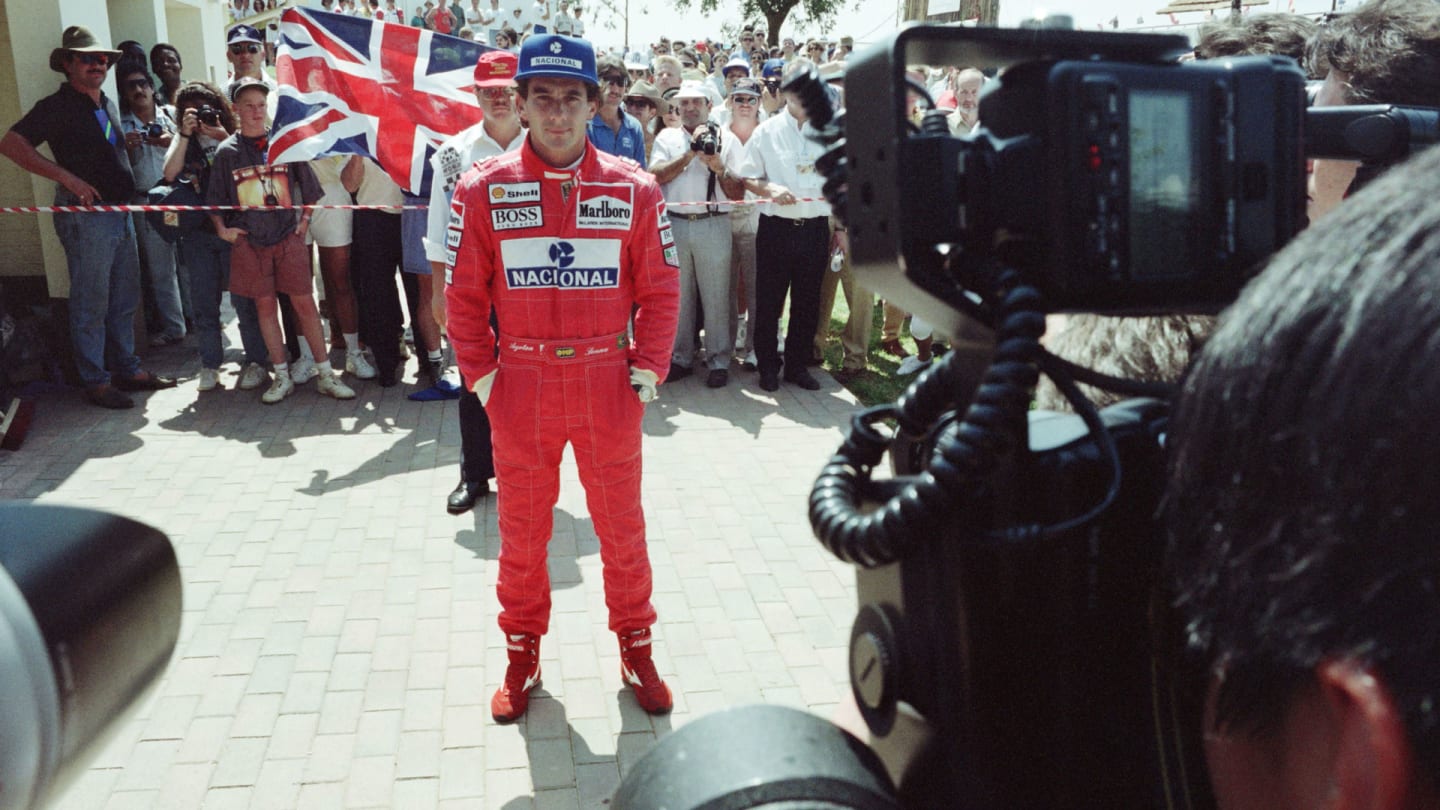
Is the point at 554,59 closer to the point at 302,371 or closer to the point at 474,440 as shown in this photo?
the point at 474,440

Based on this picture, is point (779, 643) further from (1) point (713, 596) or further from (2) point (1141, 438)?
(2) point (1141, 438)

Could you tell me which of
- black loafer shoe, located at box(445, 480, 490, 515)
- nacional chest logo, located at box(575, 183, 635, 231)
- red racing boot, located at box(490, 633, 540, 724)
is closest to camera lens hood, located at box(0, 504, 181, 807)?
nacional chest logo, located at box(575, 183, 635, 231)

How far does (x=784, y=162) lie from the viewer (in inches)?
300

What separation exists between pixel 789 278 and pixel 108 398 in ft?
15.7

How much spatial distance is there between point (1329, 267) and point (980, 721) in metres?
0.45

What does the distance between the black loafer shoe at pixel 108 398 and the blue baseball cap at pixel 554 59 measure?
16.4 ft

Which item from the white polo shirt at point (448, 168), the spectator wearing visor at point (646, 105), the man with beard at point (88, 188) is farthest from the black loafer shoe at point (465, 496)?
the spectator wearing visor at point (646, 105)

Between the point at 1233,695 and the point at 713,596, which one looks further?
the point at 713,596

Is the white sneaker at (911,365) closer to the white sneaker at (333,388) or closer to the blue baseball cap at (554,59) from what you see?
the white sneaker at (333,388)

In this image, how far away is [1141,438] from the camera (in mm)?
916

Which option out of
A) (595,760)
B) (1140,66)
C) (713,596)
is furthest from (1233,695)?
(713,596)

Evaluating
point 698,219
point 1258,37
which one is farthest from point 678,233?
point 1258,37

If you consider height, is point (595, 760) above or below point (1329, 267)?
below

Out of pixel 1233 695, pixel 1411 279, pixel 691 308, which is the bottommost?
pixel 691 308
